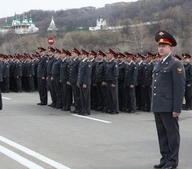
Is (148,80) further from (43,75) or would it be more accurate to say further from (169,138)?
(169,138)

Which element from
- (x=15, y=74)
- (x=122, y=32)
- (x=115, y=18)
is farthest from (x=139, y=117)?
(x=115, y=18)

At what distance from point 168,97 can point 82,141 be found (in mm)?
2760

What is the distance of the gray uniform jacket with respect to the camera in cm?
656

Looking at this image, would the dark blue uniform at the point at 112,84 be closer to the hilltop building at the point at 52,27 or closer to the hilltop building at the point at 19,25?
the hilltop building at the point at 52,27

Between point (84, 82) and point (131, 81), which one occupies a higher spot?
point (84, 82)

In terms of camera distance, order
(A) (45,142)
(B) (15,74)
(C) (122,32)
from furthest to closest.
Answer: (C) (122,32) → (B) (15,74) → (A) (45,142)

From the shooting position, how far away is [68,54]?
49.3 feet

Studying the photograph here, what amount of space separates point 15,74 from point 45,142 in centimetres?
1370

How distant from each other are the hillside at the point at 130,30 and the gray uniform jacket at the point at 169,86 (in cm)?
5941

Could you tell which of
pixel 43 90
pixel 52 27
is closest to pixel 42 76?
pixel 43 90

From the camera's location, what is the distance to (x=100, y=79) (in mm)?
14156

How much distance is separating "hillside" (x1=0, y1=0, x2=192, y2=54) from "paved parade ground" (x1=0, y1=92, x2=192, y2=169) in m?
54.2

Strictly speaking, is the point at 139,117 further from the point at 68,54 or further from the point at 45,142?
the point at 45,142

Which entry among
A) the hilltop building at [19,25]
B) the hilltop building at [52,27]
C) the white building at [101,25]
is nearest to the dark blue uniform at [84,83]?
the white building at [101,25]
